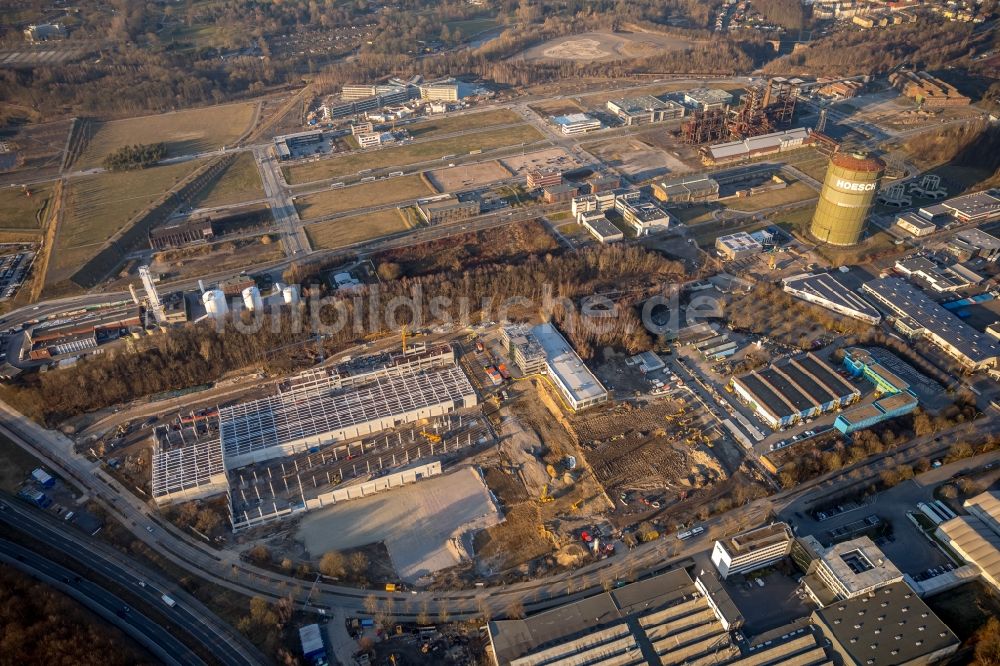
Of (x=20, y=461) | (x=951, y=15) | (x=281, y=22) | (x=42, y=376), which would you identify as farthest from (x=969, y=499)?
(x=281, y=22)

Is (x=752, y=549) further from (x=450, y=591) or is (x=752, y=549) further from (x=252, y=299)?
(x=252, y=299)

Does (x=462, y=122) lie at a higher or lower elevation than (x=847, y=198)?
lower

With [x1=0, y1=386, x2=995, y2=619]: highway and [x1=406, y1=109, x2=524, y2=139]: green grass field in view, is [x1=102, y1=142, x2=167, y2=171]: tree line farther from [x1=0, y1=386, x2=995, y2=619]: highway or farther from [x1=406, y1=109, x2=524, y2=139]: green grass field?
[x1=0, y1=386, x2=995, y2=619]: highway

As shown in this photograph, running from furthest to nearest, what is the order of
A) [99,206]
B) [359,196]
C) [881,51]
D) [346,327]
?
1. [881,51]
2. [359,196]
3. [99,206]
4. [346,327]

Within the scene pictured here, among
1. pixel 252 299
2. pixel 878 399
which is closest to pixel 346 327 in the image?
pixel 252 299

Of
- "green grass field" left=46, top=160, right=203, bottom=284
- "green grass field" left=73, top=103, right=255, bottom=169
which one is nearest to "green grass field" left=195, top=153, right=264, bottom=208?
"green grass field" left=46, top=160, right=203, bottom=284

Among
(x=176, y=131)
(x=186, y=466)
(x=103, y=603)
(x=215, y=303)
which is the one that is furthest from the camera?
(x=176, y=131)
